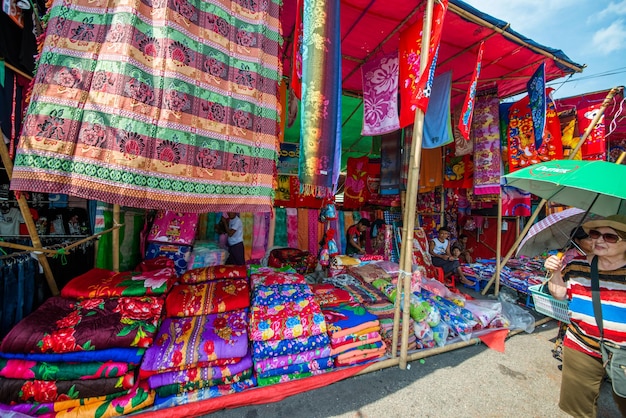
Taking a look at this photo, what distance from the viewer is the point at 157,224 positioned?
13.2ft

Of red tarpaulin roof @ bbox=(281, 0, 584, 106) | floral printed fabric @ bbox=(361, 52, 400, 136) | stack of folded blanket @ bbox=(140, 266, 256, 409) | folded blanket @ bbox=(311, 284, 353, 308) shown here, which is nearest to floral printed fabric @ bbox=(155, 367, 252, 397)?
stack of folded blanket @ bbox=(140, 266, 256, 409)

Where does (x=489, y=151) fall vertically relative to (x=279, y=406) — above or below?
above

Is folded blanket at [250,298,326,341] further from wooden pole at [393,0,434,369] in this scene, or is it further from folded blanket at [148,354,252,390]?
wooden pole at [393,0,434,369]

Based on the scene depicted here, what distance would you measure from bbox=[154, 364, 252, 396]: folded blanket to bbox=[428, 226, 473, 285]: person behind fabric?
4839 mm

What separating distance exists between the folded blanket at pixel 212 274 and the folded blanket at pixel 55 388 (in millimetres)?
1112

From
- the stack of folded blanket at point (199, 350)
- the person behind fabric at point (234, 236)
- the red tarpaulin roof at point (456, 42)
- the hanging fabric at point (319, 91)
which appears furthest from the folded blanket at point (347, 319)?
the red tarpaulin roof at point (456, 42)

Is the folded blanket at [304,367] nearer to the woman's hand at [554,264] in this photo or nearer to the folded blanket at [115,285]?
the folded blanket at [115,285]

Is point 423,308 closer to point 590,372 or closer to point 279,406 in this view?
point 590,372

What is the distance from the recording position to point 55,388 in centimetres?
177

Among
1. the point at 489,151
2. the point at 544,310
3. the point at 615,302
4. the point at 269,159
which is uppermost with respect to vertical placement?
the point at 489,151

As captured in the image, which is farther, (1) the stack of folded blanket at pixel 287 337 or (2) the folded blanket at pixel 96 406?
(1) the stack of folded blanket at pixel 287 337

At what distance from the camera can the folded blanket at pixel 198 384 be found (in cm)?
198

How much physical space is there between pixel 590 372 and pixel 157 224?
541 cm

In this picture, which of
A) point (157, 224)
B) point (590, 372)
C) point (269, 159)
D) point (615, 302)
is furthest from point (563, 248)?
A: point (157, 224)
